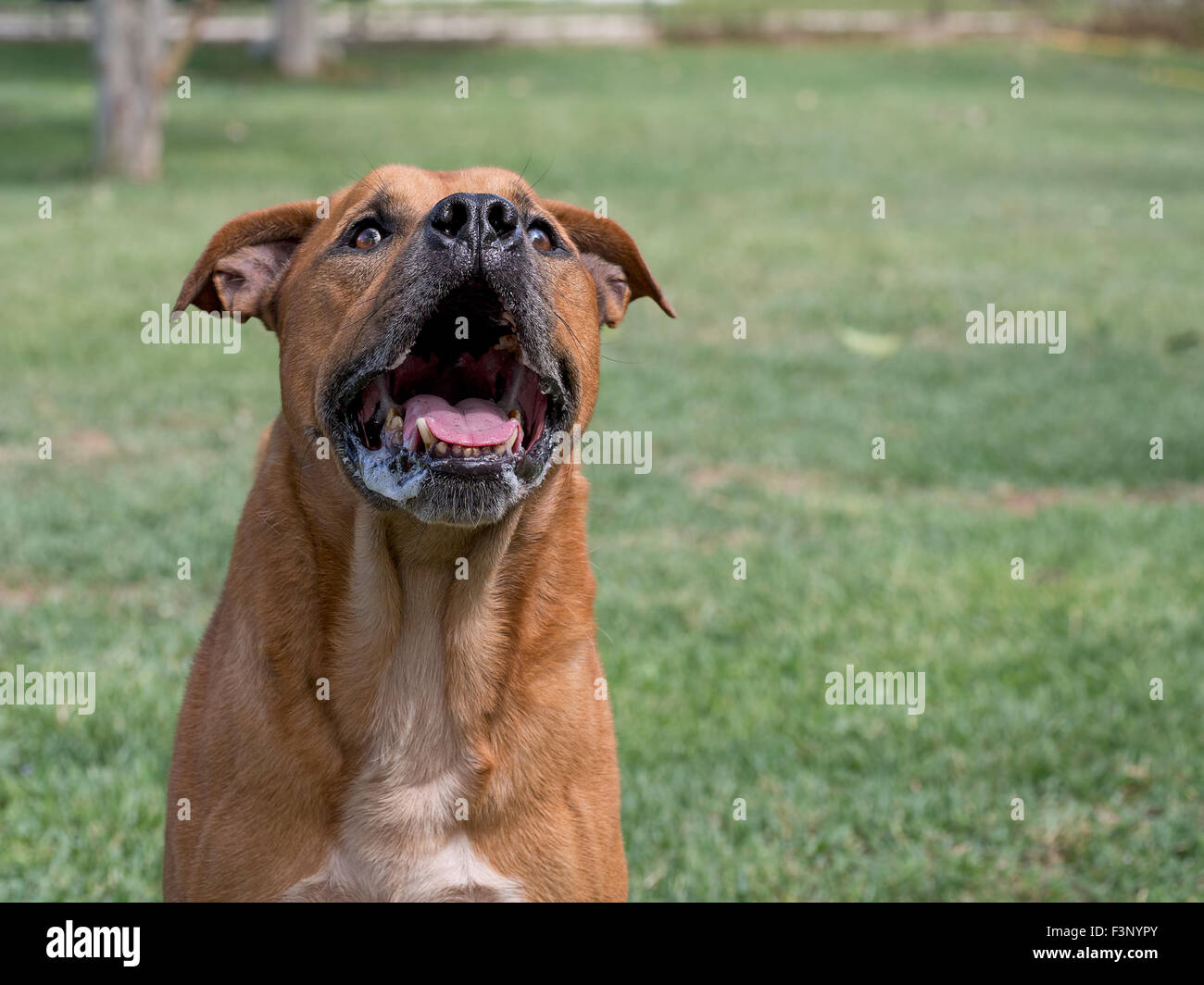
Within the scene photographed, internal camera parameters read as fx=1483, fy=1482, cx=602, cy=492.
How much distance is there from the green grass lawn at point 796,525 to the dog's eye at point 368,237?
4.67 feet

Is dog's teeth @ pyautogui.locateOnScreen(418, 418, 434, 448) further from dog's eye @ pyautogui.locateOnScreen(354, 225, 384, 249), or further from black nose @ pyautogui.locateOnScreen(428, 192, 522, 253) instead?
dog's eye @ pyautogui.locateOnScreen(354, 225, 384, 249)

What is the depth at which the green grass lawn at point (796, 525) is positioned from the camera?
494cm

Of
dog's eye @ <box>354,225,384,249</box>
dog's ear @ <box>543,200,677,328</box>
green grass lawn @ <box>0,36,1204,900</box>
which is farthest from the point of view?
green grass lawn @ <box>0,36,1204,900</box>

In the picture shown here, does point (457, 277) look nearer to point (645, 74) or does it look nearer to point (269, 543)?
point (269, 543)

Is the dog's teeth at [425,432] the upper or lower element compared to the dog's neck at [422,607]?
upper

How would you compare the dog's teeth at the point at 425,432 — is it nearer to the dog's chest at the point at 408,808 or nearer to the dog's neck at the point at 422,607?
the dog's neck at the point at 422,607

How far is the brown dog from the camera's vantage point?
3.37 metres

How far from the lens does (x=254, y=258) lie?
12.8ft

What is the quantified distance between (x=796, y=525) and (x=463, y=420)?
14.9ft

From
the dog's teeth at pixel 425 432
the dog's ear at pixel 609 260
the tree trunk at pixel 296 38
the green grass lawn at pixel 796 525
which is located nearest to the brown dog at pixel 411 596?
the dog's teeth at pixel 425 432

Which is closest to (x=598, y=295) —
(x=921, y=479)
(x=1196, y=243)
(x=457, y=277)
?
(x=457, y=277)

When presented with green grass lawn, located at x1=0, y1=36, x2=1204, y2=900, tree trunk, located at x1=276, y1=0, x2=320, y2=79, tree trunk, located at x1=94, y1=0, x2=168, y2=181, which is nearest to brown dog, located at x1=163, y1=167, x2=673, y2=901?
green grass lawn, located at x1=0, y1=36, x2=1204, y2=900

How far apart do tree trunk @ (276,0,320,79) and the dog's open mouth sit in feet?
97.6

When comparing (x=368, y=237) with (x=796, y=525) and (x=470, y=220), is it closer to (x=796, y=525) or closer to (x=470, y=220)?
(x=470, y=220)
